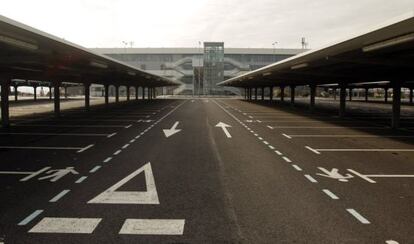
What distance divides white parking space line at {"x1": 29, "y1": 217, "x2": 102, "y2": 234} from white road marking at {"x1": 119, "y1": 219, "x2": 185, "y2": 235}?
63cm

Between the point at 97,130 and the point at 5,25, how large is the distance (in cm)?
1293

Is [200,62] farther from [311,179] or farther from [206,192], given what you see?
[206,192]

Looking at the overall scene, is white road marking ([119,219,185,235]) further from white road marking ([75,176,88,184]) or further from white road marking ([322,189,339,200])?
white road marking ([75,176,88,184])

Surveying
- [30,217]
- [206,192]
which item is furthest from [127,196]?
[30,217]

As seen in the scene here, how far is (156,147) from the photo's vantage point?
19672 mm

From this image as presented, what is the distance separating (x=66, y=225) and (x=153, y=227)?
1666 mm

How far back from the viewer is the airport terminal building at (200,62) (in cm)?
14125

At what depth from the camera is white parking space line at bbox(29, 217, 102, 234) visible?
318 inches

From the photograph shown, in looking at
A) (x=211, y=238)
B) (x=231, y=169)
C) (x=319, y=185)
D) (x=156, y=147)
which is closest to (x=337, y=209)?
(x=319, y=185)

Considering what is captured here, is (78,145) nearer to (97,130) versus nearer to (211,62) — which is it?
(97,130)

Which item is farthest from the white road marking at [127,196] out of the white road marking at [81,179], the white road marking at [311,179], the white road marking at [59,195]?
the white road marking at [311,179]

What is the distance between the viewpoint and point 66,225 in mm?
8375

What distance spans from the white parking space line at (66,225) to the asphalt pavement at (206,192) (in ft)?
0.06

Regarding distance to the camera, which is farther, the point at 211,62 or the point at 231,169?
the point at 211,62
